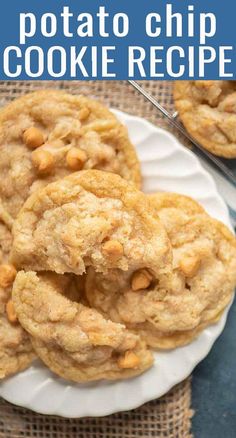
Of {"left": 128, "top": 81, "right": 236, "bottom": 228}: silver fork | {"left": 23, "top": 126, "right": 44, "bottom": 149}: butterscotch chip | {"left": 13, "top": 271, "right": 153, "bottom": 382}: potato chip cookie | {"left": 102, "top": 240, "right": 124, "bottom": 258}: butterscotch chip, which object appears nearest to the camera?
{"left": 102, "top": 240, "right": 124, "bottom": 258}: butterscotch chip

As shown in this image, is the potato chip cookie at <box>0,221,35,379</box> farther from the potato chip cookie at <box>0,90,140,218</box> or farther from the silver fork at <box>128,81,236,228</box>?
the silver fork at <box>128,81,236,228</box>

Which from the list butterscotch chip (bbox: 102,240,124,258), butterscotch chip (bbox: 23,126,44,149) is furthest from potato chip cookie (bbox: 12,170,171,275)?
butterscotch chip (bbox: 23,126,44,149)

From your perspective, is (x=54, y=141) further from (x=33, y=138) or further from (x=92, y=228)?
(x=92, y=228)

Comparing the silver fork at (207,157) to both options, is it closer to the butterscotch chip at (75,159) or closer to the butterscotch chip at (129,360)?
the butterscotch chip at (75,159)

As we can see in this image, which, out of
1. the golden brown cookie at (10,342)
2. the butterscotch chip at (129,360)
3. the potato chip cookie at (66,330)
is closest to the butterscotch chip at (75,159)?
the potato chip cookie at (66,330)

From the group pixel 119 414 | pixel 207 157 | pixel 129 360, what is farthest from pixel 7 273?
pixel 207 157

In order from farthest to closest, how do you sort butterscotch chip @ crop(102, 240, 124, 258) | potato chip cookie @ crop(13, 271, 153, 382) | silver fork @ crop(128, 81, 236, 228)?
silver fork @ crop(128, 81, 236, 228)
potato chip cookie @ crop(13, 271, 153, 382)
butterscotch chip @ crop(102, 240, 124, 258)

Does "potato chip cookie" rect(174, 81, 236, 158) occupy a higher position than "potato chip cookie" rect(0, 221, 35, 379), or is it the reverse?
"potato chip cookie" rect(174, 81, 236, 158)

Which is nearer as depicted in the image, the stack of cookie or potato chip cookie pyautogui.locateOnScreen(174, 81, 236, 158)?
the stack of cookie
